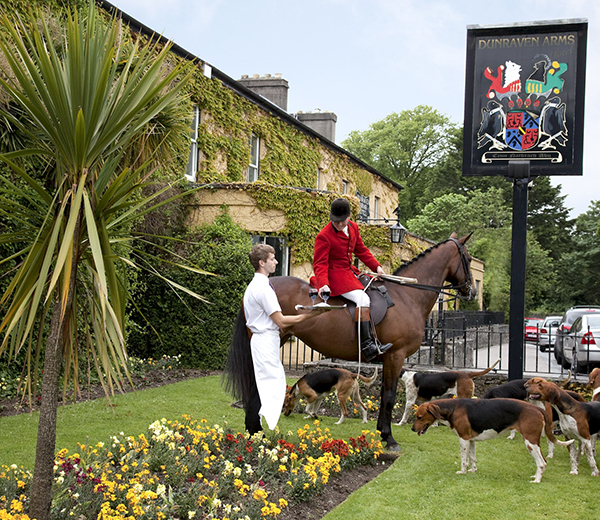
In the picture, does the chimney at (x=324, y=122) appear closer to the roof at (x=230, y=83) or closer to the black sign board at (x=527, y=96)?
the roof at (x=230, y=83)

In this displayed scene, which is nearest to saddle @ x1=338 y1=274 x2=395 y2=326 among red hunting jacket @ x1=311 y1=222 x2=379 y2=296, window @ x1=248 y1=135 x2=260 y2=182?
red hunting jacket @ x1=311 y1=222 x2=379 y2=296

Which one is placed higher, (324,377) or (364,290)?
(364,290)

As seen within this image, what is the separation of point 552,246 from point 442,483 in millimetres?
57987

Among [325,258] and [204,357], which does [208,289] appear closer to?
[204,357]

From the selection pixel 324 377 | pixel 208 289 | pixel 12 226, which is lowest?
pixel 324 377

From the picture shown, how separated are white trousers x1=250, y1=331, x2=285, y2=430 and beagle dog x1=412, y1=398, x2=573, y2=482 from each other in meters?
1.74

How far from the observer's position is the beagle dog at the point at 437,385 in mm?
8227

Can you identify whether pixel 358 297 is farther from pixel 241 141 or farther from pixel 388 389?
pixel 241 141

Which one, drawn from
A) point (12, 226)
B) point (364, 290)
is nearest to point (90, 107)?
point (364, 290)

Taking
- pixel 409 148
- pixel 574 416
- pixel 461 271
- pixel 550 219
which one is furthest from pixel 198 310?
pixel 550 219

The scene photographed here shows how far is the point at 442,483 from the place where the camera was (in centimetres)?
567

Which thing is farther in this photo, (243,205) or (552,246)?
(552,246)

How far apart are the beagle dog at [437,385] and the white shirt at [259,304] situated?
3.68m

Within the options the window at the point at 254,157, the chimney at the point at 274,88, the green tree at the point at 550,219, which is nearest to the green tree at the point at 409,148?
the green tree at the point at 550,219
